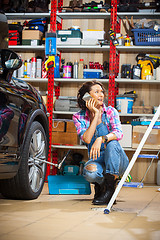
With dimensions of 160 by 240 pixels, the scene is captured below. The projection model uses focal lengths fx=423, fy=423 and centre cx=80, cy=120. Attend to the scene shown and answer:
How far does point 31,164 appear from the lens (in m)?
3.71

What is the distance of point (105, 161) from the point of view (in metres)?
3.54

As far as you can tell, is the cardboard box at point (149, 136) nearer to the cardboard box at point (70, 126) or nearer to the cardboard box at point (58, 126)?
the cardboard box at point (70, 126)

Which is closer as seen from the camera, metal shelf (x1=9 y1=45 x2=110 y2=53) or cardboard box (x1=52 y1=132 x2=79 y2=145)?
cardboard box (x1=52 y1=132 x2=79 y2=145)

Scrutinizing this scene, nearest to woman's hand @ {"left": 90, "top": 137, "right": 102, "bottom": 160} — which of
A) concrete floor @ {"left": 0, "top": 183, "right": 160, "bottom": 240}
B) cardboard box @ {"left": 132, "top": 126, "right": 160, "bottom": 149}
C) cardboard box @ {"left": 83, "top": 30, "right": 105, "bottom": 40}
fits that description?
concrete floor @ {"left": 0, "top": 183, "right": 160, "bottom": 240}

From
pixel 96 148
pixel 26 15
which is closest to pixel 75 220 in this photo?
pixel 96 148

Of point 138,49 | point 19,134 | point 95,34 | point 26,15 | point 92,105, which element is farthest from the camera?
point 26,15

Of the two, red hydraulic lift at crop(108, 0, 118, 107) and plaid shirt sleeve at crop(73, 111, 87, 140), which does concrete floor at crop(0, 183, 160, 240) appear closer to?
plaid shirt sleeve at crop(73, 111, 87, 140)

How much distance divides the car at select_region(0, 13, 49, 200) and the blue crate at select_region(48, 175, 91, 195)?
38 cm

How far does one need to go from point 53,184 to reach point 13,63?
1786mm

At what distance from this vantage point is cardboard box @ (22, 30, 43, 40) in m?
6.66

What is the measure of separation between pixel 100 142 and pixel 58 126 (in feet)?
9.52

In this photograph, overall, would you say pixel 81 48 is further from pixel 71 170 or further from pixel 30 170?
pixel 30 170

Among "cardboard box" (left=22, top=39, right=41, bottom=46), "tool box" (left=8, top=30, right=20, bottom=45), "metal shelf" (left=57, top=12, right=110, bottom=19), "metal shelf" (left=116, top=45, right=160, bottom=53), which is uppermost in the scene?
"metal shelf" (left=57, top=12, right=110, bottom=19)

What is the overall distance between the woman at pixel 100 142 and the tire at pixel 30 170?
409 millimetres
